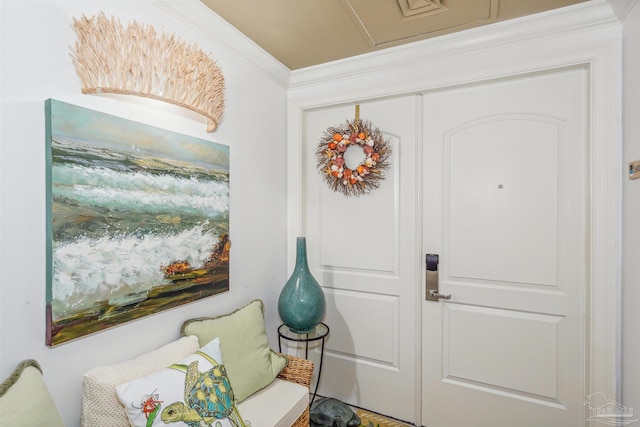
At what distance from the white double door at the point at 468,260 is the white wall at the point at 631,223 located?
0.60ft

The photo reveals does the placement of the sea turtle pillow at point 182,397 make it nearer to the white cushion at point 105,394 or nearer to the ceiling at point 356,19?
the white cushion at point 105,394

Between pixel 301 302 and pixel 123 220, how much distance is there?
1045 millimetres

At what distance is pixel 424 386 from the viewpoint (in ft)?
6.72

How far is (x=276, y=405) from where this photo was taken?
4.94 ft

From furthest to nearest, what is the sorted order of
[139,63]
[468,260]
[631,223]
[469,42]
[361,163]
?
[361,163] < [468,260] < [469,42] < [631,223] < [139,63]

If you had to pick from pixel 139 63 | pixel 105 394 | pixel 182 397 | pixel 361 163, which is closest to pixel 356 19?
pixel 361 163

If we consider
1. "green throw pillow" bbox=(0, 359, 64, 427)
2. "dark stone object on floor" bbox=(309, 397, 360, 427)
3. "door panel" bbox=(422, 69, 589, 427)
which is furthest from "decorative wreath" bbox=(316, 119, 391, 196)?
"green throw pillow" bbox=(0, 359, 64, 427)

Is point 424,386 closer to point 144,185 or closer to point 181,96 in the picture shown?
point 144,185

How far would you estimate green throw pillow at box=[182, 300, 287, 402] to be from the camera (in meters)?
1.50

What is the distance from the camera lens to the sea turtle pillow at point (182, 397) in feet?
3.50

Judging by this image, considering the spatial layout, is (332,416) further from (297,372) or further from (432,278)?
(432,278)

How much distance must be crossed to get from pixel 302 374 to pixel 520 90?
198cm

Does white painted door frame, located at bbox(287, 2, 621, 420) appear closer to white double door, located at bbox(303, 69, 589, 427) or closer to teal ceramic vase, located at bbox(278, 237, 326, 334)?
white double door, located at bbox(303, 69, 589, 427)

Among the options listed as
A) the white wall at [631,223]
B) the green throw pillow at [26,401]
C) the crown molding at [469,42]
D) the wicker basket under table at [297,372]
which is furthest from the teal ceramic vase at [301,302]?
the white wall at [631,223]
